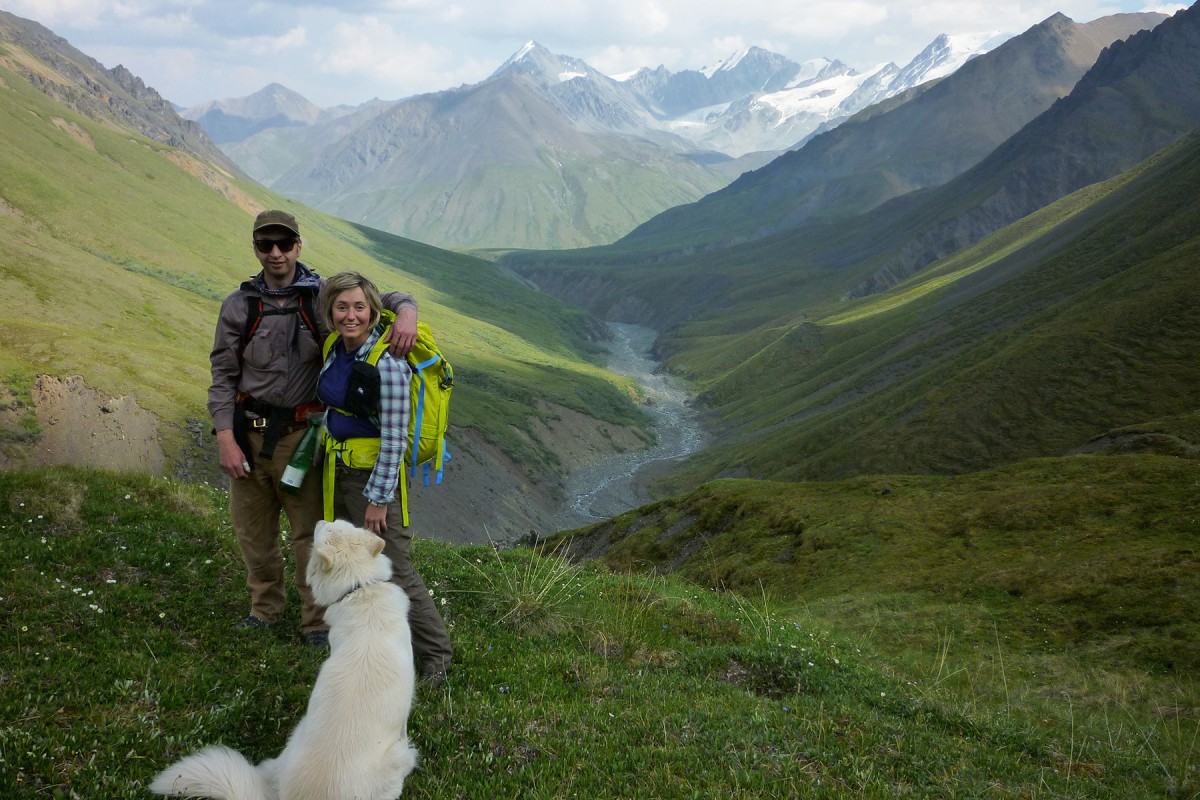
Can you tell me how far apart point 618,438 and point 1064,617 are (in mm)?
105472

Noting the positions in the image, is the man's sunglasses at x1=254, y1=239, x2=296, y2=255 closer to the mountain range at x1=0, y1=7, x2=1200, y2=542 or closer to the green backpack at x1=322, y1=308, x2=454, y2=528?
the green backpack at x1=322, y1=308, x2=454, y2=528

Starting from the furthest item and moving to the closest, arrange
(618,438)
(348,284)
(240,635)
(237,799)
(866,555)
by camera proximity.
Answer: (618,438)
(866,555)
(240,635)
(348,284)
(237,799)

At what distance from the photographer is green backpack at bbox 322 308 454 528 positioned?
8.42 metres

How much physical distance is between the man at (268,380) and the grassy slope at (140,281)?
5520cm

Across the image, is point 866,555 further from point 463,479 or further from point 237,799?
point 463,479

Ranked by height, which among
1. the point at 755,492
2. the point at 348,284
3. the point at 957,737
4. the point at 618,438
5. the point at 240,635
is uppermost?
the point at 348,284

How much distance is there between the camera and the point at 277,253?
886cm

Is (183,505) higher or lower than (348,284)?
lower

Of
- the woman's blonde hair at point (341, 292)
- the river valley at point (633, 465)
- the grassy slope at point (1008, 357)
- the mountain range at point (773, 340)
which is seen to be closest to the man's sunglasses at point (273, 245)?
the woman's blonde hair at point (341, 292)

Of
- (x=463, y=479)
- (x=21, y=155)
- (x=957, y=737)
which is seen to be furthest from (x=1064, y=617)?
(x=21, y=155)

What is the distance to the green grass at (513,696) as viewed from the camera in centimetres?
699

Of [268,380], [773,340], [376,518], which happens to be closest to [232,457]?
[268,380]

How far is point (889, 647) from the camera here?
67.8 ft

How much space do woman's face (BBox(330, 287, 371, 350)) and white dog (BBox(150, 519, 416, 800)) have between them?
2.17 metres
